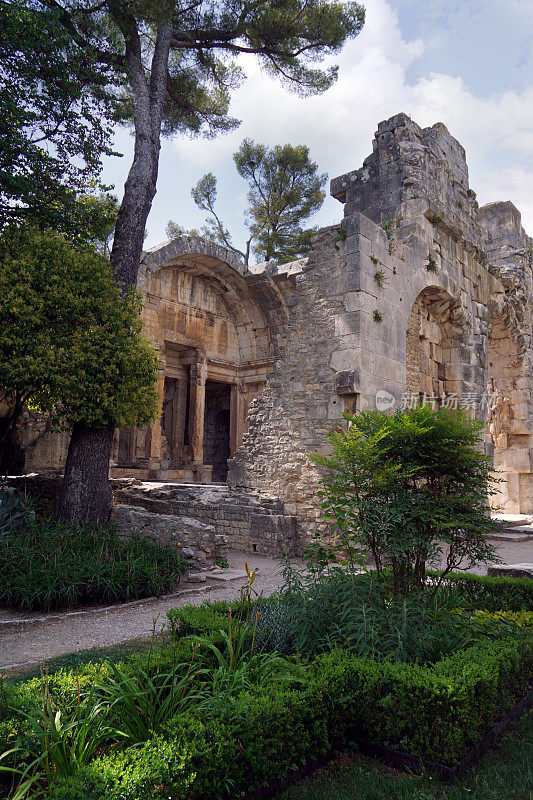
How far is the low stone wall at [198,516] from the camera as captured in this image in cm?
766

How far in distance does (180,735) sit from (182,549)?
5279mm

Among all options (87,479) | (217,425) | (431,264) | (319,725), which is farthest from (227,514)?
(217,425)

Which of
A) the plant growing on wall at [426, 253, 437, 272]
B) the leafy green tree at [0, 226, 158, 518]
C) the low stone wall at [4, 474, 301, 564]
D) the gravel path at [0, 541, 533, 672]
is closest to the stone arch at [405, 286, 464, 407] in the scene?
the plant growing on wall at [426, 253, 437, 272]

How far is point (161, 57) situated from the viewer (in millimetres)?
10797

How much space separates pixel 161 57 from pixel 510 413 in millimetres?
12982

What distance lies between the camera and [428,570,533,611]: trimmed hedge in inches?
186

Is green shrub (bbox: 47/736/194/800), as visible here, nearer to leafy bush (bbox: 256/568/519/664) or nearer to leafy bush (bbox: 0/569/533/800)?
A: leafy bush (bbox: 0/569/533/800)

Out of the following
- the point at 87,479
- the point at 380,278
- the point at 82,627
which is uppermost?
the point at 380,278

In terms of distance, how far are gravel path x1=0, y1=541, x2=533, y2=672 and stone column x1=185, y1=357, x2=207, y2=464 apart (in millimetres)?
9266

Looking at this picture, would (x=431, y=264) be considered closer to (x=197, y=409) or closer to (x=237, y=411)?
(x=197, y=409)

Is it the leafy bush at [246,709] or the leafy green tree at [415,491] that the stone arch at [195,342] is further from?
the leafy bush at [246,709]

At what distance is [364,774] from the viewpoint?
8.34 ft

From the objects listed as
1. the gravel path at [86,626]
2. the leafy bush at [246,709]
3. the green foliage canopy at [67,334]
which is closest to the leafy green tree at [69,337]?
the green foliage canopy at [67,334]

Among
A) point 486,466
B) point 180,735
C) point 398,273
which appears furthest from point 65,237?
point 180,735
